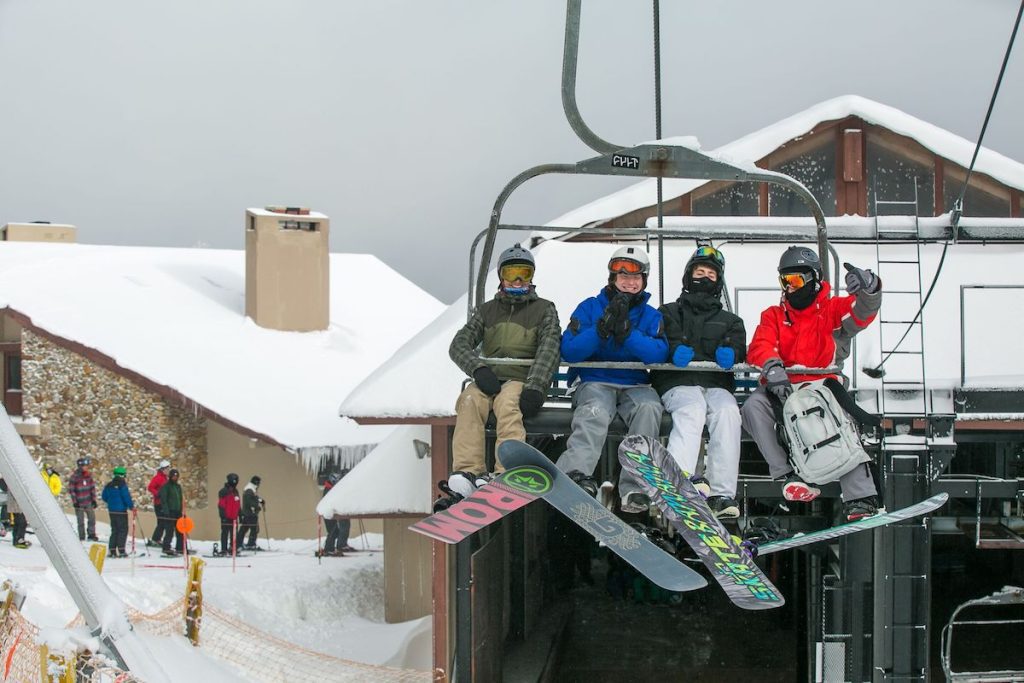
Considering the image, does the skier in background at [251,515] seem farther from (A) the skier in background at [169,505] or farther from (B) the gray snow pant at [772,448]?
(B) the gray snow pant at [772,448]

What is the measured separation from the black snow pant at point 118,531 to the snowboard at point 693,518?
40.3ft

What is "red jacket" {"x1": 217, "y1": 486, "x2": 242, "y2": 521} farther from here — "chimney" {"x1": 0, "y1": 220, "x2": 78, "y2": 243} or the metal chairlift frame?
"chimney" {"x1": 0, "y1": 220, "x2": 78, "y2": 243}

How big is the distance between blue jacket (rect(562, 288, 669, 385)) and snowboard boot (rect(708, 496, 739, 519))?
0.95 meters

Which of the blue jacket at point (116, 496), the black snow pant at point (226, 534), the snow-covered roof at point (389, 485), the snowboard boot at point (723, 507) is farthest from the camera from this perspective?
the black snow pant at point (226, 534)

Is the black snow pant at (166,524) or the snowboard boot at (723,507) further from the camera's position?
the black snow pant at (166,524)

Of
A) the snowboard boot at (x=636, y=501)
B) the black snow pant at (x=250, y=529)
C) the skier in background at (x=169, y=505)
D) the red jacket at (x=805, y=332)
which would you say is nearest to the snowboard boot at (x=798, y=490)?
the red jacket at (x=805, y=332)

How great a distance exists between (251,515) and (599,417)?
13.9 m

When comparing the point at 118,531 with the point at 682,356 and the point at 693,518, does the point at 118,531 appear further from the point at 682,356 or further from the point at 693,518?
the point at 693,518

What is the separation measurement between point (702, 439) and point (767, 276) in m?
6.37

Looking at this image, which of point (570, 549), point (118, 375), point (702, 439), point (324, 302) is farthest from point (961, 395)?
point (324, 302)

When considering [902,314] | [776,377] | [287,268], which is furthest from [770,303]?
[287,268]

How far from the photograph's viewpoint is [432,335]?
40.0 feet

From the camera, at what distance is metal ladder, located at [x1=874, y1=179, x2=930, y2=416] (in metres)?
9.77

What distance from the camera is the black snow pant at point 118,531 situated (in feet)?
57.7
